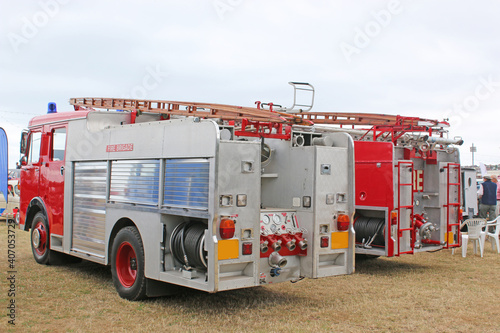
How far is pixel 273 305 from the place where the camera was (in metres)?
7.01

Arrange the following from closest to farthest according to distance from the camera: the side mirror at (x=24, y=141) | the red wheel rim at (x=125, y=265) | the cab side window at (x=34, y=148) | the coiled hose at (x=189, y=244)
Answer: the coiled hose at (x=189, y=244) → the red wheel rim at (x=125, y=265) → the cab side window at (x=34, y=148) → the side mirror at (x=24, y=141)

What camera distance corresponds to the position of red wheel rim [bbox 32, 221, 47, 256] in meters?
9.66

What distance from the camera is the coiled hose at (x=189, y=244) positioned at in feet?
20.5

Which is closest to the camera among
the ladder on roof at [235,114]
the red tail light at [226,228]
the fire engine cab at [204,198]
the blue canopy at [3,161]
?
the red tail light at [226,228]

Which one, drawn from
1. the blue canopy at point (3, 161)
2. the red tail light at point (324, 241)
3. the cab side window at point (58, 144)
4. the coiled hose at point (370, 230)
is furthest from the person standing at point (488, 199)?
the blue canopy at point (3, 161)

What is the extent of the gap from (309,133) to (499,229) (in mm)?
7320

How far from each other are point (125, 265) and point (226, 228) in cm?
226

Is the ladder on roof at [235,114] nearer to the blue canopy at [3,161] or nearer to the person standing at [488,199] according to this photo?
the blue canopy at [3,161]

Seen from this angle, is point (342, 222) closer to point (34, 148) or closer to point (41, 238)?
point (41, 238)

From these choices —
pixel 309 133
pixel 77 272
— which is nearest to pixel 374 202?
pixel 309 133

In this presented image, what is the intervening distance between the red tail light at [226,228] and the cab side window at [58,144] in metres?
4.15

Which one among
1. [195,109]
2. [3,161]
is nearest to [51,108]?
[3,161]

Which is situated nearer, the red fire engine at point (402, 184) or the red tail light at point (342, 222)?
the red tail light at point (342, 222)

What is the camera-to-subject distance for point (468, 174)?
15.2 metres
